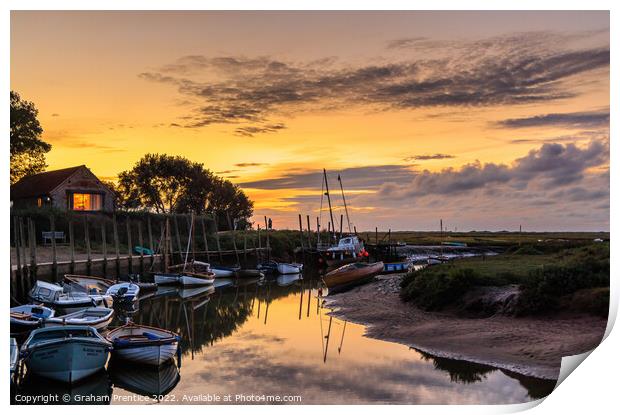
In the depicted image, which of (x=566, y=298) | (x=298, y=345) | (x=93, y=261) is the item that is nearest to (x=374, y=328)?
(x=298, y=345)

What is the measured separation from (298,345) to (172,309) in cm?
1069

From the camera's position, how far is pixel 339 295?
29453 mm

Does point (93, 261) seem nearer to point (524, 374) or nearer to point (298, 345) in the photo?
point (298, 345)

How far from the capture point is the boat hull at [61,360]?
44.4 feet

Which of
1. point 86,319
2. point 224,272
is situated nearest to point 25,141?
point 224,272

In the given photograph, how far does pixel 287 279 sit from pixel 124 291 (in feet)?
57.5

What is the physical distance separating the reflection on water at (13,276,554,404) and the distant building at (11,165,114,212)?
2029 centimetres

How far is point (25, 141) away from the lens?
34594 millimetres

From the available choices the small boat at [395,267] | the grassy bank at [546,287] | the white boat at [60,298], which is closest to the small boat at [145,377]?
the white boat at [60,298]

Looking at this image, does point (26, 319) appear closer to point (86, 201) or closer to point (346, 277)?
point (346, 277)

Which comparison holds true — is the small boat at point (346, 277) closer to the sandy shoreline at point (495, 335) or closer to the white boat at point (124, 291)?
the sandy shoreline at point (495, 335)

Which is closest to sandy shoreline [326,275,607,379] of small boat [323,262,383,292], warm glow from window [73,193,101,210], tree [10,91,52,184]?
small boat [323,262,383,292]

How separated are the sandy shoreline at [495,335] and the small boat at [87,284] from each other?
12020 millimetres
